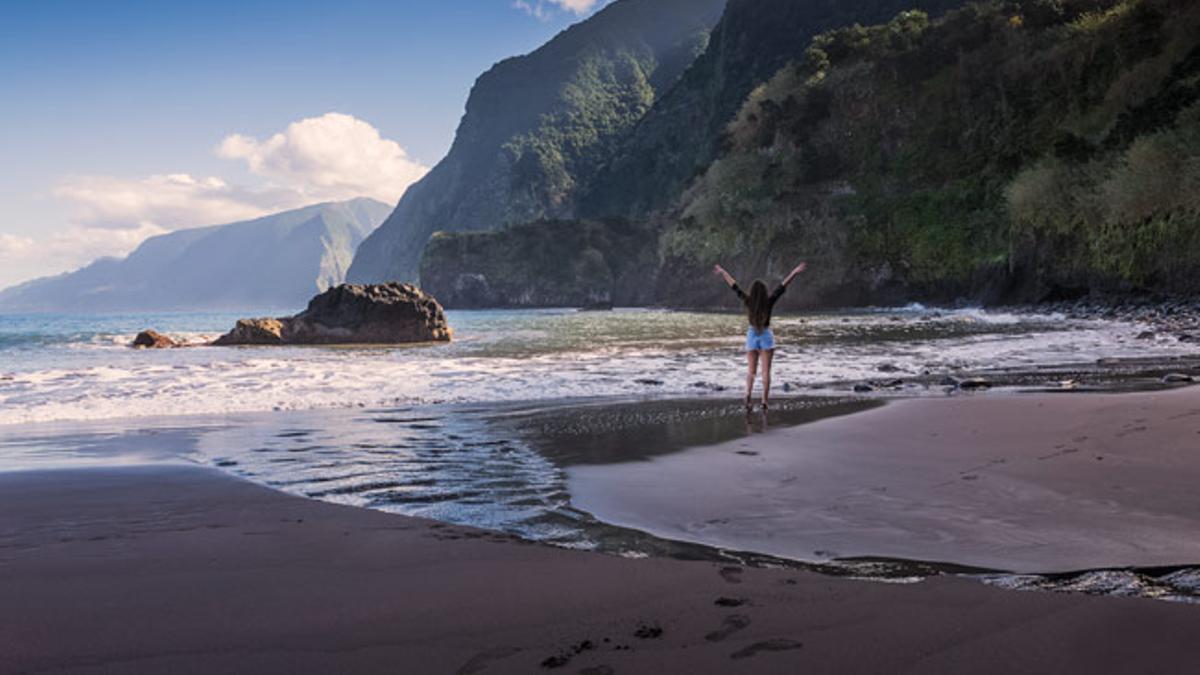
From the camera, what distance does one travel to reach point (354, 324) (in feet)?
91.7

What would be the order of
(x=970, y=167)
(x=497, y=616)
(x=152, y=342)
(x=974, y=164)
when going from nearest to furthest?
(x=497, y=616), (x=152, y=342), (x=974, y=164), (x=970, y=167)

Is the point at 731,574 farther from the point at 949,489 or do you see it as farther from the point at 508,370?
the point at 508,370

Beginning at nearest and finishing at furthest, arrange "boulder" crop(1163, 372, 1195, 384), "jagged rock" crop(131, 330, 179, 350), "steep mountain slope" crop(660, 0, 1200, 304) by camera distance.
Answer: "boulder" crop(1163, 372, 1195, 384) → "jagged rock" crop(131, 330, 179, 350) → "steep mountain slope" crop(660, 0, 1200, 304)

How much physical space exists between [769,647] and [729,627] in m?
0.20

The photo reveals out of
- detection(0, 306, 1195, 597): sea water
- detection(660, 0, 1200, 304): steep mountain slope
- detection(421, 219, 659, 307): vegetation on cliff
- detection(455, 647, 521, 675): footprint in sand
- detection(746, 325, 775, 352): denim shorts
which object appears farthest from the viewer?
detection(421, 219, 659, 307): vegetation on cliff

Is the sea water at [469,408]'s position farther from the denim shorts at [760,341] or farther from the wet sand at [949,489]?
the denim shorts at [760,341]

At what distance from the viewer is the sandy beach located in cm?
226

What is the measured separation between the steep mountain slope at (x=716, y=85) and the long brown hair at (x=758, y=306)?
84.4 m

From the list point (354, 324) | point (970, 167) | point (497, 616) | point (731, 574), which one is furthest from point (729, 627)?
point (970, 167)

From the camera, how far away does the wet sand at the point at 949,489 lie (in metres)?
3.49

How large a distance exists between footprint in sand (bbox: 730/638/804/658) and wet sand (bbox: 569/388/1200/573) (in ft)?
3.66

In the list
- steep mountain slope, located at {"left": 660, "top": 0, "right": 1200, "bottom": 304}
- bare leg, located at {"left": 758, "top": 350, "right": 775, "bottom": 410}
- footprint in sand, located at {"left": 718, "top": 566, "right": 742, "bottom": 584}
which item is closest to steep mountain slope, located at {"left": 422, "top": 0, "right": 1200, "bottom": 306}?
steep mountain slope, located at {"left": 660, "top": 0, "right": 1200, "bottom": 304}

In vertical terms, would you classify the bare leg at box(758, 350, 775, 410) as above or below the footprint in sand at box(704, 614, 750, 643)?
above

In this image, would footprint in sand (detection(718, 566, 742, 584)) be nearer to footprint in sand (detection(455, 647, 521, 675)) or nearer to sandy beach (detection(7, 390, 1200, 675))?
sandy beach (detection(7, 390, 1200, 675))
